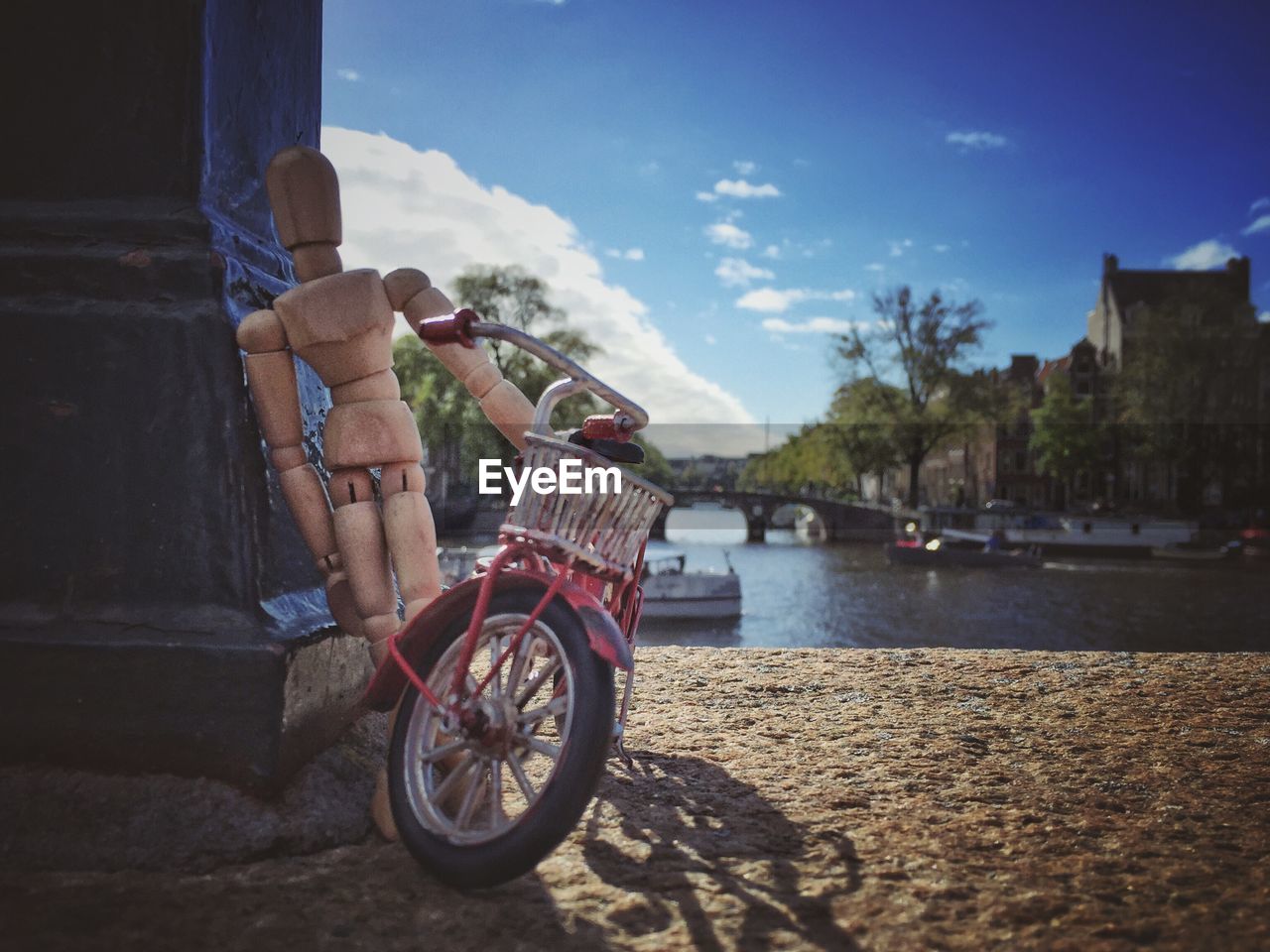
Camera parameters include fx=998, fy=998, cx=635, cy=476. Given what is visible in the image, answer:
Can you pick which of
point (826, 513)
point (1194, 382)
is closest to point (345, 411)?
point (1194, 382)

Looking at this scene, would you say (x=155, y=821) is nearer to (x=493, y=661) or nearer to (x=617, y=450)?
(x=493, y=661)

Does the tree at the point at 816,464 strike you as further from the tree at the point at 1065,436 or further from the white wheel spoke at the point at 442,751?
the white wheel spoke at the point at 442,751

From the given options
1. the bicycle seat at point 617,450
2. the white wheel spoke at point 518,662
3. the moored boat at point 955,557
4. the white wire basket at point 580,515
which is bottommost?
the moored boat at point 955,557

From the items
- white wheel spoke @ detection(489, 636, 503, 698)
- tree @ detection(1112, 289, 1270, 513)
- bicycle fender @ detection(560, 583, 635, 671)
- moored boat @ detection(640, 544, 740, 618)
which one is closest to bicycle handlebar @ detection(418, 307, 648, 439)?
bicycle fender @ detection(560, 583, 635, 671)

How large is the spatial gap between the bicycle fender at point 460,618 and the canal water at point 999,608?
19.0m

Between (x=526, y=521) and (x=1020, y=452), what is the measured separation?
67577 mm

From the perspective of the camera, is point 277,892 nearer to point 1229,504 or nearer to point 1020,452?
point 1229,504

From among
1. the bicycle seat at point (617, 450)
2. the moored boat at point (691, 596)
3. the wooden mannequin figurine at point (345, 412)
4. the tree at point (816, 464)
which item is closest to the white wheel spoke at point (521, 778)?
the wooden mannequin figurine at point (345, 412)

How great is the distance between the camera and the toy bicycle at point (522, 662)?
1801 millimetres

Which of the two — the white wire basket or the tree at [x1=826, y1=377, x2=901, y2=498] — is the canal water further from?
the white wire basket

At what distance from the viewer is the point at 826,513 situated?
62000 mm

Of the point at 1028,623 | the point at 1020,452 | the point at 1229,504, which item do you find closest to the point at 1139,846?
the point at 1028,623

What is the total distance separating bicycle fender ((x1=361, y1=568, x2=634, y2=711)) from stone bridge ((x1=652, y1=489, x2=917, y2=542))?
5313 centimetres

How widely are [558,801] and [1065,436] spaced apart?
2218 inches
